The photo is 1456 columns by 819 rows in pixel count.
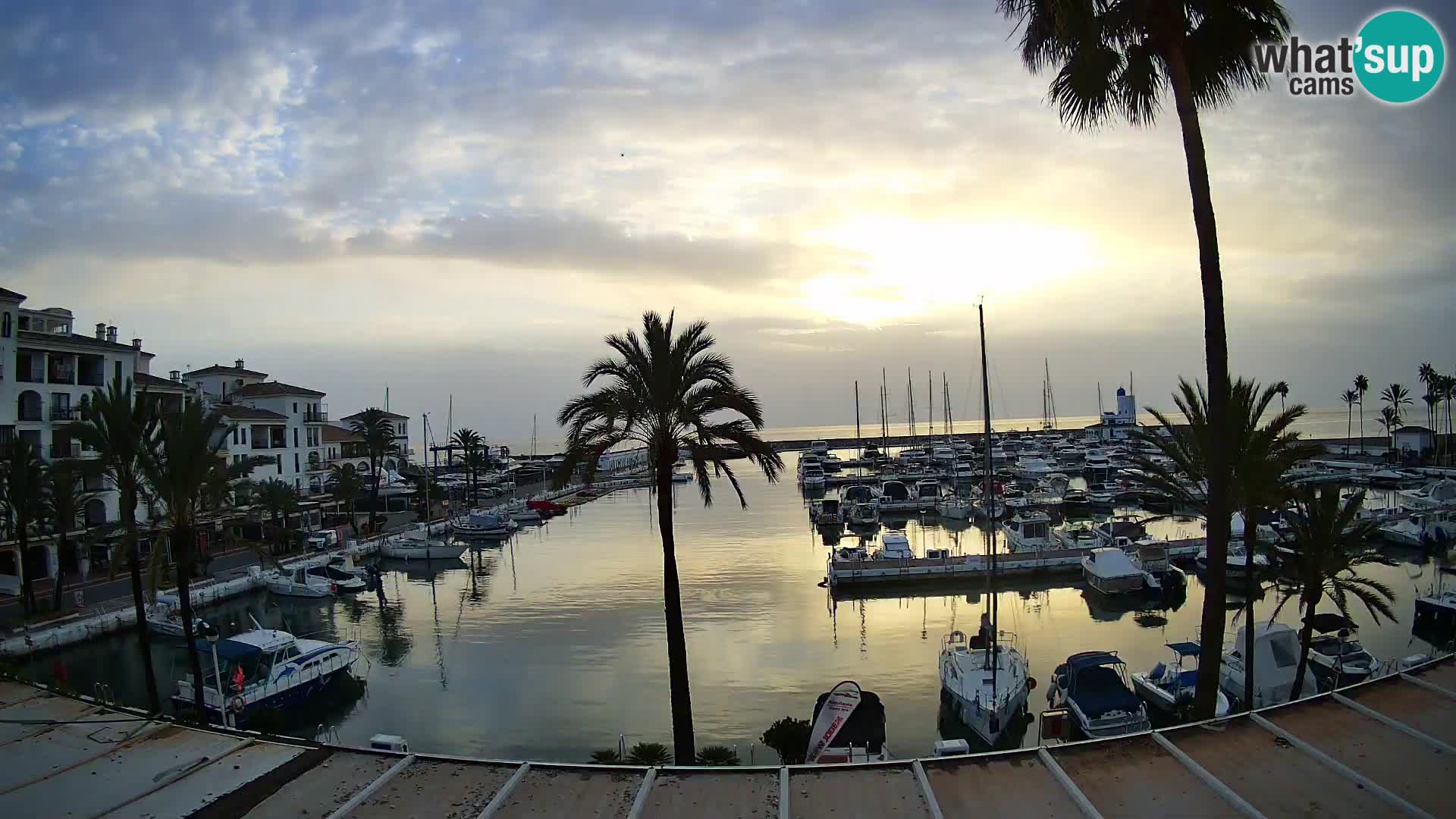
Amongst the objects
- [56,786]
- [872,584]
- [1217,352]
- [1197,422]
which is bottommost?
[872,584]

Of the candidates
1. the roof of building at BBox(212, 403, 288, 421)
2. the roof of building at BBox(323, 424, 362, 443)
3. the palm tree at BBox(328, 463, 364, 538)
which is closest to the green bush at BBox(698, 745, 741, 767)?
the palm tree at BBox(328, 463, 364, 538)

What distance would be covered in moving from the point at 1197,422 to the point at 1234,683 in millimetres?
10479

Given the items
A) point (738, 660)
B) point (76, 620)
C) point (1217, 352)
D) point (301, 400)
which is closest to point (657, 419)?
point (1217, 352)

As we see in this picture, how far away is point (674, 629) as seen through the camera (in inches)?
614

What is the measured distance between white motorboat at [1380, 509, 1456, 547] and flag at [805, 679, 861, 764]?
44238 mm

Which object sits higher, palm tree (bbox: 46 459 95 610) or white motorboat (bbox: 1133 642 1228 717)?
palm tree (bbox: 46 459 95 610)

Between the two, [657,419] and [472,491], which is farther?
[472,491]

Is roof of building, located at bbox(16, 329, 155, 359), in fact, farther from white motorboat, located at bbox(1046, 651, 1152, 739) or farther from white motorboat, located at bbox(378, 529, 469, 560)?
white motorboat, located at bbox(1046, 651, 1152, 739)

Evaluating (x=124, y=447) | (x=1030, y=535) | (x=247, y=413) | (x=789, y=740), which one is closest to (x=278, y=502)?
(x=247, y=413)

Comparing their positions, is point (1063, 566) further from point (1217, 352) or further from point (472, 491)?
point (472, 491)

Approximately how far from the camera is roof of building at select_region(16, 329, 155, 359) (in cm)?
3931

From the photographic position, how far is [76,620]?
105 feet

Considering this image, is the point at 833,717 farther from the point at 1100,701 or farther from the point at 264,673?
the point at 264,673

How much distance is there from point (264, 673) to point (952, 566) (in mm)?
30571
